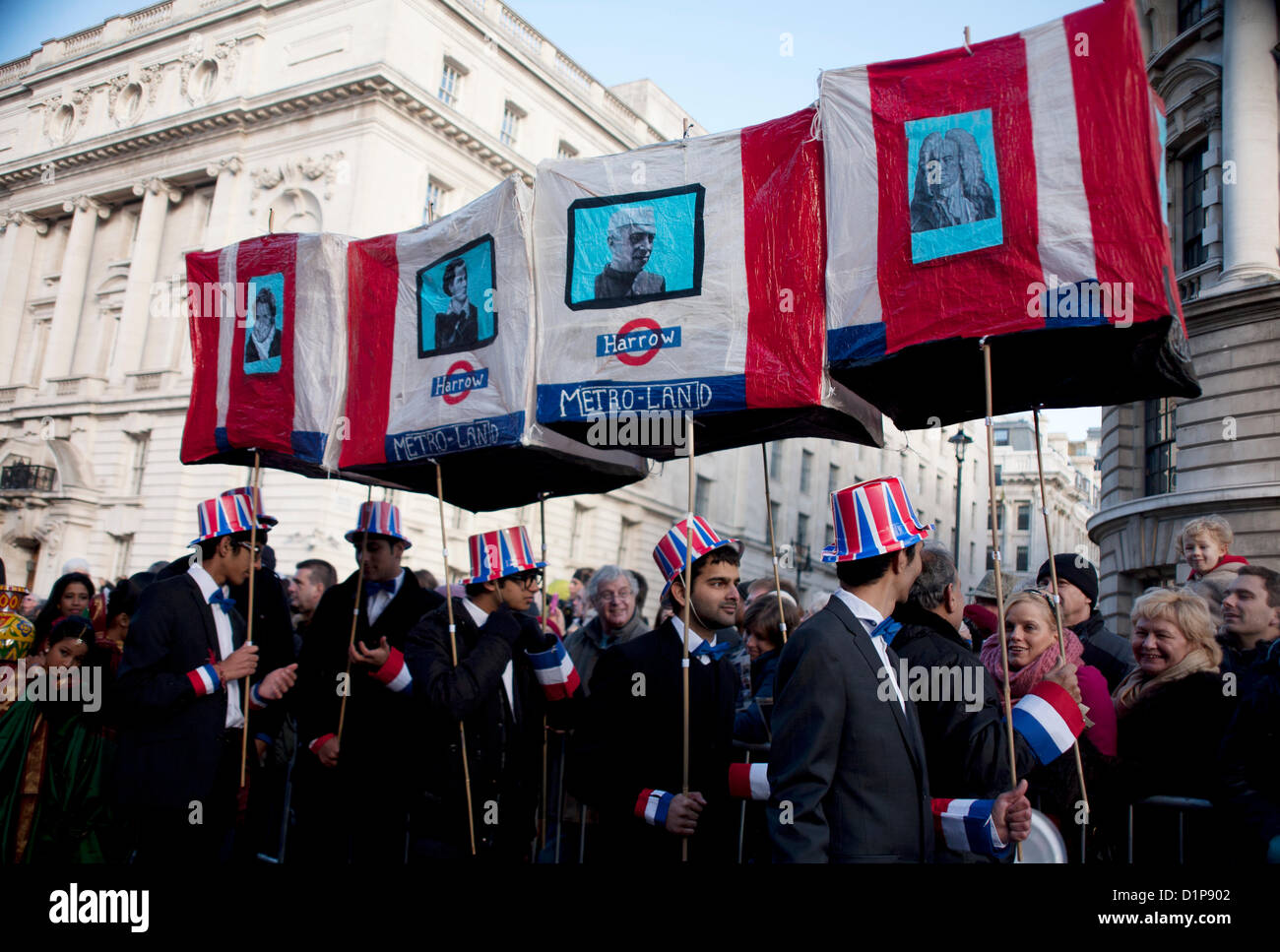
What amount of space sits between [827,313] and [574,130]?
3829 cm

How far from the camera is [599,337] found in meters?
→ 5.52

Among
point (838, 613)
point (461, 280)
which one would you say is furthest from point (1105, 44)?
point (461, 280)

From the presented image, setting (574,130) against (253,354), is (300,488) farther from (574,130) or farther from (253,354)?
(253,354)

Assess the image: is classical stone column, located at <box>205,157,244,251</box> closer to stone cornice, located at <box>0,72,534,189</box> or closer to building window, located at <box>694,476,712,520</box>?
stone cornice, located at <box>0,72,534,189</box>

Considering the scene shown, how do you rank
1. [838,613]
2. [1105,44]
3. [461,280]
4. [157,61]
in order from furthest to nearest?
[157,61], [461,280], [1105,44], [838,613]

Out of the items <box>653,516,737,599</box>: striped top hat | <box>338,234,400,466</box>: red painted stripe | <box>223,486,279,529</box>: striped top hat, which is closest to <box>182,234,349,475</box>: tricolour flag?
<box>338,234,400,466</box>: red painted stripe

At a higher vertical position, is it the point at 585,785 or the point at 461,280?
the point at 461,280

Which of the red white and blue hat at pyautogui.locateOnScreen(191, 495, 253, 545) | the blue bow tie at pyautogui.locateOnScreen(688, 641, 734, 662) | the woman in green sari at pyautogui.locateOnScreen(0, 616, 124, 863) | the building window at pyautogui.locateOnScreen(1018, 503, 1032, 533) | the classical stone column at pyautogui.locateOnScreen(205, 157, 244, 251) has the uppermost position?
the classical stone column at pyautogui.locateOnScreen(205, 157, 244, 251)

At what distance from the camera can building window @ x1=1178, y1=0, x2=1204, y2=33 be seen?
1973 centimetres

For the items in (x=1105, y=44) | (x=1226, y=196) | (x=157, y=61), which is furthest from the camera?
(x=157, y=61)

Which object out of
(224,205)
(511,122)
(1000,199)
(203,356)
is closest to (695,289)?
(1000,199)

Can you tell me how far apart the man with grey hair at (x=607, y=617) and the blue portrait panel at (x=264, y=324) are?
9.14 feet

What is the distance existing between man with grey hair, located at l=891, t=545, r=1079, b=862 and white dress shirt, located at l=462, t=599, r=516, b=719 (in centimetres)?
244

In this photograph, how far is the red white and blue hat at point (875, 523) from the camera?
11.9 ft
